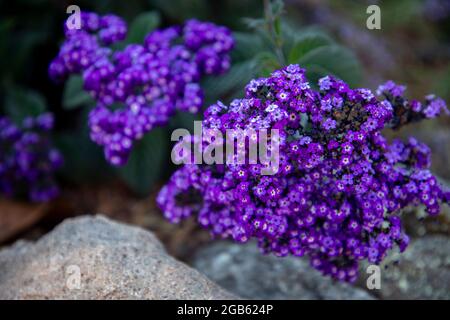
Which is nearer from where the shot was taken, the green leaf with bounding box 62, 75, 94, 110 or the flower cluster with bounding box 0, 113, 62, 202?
the green leaf with bounding box 62, 75, 94, 110

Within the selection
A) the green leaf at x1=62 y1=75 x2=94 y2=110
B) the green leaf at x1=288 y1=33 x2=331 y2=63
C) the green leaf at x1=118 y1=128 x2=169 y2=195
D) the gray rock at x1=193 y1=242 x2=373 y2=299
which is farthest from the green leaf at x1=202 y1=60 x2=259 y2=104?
the gray rock at x1=193 y1=242 x2=373 y2=299

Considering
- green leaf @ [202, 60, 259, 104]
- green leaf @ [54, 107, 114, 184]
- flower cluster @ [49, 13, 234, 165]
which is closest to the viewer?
flower cluster @ [49, 13, 234, 165]

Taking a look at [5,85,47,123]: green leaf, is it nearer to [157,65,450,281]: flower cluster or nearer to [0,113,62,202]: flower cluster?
[0,113,62,202]: flower cluster

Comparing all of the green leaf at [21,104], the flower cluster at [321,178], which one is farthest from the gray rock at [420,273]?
the green leaf at [21,104]

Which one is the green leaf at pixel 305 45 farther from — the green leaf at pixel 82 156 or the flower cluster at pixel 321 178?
the green leaf at pixel 82 156

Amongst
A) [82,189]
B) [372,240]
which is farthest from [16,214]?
[372,240]

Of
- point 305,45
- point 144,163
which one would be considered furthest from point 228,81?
point 144,163
